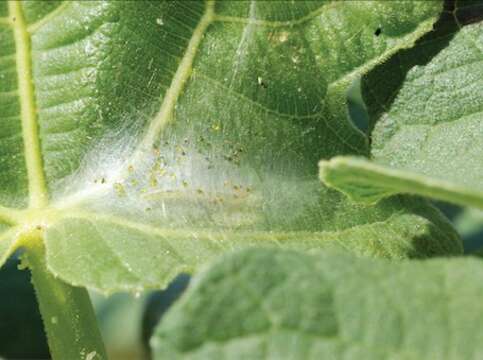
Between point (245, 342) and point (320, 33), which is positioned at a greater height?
point (320, 33)

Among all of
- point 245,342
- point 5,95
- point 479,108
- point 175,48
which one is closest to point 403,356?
point 245,342

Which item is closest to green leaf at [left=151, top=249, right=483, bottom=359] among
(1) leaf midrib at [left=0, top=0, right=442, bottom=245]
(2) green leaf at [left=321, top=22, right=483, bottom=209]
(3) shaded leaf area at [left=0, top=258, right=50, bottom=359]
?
(2) green leaf at [left=321, top=22, right=483, bottom=209]

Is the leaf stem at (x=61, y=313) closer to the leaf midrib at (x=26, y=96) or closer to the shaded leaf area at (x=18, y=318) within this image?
the leaf midrib at (x=26, y=96)

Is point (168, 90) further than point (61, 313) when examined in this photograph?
Yes

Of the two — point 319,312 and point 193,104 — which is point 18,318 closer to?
point 193,104

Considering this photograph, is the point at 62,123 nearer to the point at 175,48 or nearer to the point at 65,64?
the point at 65,64

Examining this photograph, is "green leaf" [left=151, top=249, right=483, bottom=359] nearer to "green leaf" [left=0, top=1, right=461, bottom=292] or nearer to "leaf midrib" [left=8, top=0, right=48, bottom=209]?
"green leaf" [left=0, top=1, right=461, bottom=292]

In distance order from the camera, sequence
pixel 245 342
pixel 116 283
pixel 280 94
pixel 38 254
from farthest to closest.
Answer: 1. pixel 280 94
2. pixel 38 254
3. pixel 116 283
4. pixel 245 342

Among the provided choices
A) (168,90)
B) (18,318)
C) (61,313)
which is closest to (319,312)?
(61,313)
